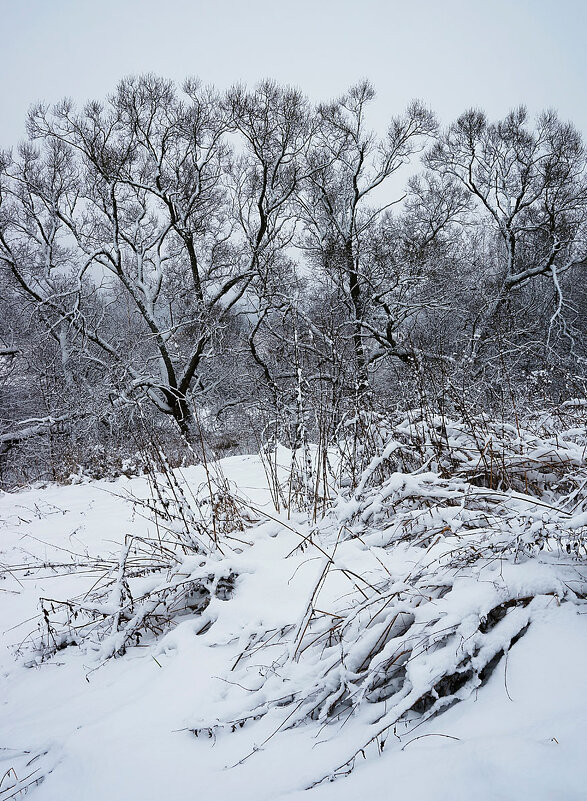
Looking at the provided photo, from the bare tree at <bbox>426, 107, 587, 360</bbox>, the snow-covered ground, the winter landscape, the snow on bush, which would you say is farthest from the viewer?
the bare tree at <bbox>426, 107, 587, 360</bbox>

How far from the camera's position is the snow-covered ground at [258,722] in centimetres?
103

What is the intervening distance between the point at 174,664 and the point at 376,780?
1.12 m

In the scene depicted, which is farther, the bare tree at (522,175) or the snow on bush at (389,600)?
the bare tree at (522,175)

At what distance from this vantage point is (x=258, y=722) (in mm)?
1486

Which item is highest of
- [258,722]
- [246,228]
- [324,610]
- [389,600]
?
[246,228]

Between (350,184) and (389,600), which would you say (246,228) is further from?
(389,600)

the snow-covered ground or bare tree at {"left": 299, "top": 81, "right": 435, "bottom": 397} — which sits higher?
bare tree at {"left": 299, "top": 81, "right": 435, "bottom": 397}

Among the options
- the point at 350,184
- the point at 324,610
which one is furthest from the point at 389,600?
the point at 350,184

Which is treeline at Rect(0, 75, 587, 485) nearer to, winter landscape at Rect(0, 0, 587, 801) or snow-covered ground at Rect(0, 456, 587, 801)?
winter landscape at Rect(0, 0, 587, 801)

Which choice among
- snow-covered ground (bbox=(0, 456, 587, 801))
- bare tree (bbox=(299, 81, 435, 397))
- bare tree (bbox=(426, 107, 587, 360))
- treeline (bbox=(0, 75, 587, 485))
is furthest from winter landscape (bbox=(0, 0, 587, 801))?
bare tree (bbox=(426, 107, 587, 360))

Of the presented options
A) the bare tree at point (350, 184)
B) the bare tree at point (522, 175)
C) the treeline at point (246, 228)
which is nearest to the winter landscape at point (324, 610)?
the treeline at point (246, 228)

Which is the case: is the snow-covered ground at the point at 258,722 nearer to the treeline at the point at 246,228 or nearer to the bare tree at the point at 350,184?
the treeline at the point at 246,228

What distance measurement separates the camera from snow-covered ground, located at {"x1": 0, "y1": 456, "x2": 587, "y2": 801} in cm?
103

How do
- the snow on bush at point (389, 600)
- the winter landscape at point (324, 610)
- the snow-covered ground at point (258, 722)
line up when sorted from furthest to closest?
the snow on bush at point (389, 600) < the winter landscape at point (324, 610) < the snow-covered ground at point (258, 722)
